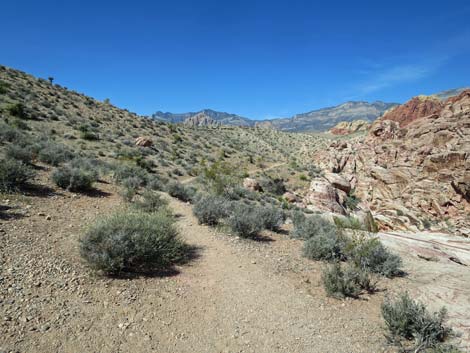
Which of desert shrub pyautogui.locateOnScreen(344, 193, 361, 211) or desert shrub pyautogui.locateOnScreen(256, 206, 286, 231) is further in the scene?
desert shrub pyautogui.locateOnScreen(344, 193, 361, 211)

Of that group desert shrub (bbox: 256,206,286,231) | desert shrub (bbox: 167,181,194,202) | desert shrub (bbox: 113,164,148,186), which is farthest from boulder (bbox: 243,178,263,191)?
desert shrub (bbox: 256,206,286,231)

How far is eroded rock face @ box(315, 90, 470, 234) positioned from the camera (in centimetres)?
1451

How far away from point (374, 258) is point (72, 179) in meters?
9.66

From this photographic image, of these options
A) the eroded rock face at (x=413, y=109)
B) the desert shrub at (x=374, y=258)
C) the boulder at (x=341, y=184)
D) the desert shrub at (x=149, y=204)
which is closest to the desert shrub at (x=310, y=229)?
the desert shrub at (x=374, y=258)

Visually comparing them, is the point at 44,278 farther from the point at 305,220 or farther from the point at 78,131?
the point at 78,131

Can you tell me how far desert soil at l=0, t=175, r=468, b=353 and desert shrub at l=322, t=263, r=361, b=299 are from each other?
16cm

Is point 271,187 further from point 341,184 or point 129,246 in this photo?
point 129,246

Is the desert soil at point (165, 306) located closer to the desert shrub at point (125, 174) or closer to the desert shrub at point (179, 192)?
the desert shrub at point (125, 174)

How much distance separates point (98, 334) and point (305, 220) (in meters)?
7.80

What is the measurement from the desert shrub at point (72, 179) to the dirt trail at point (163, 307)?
2490 mm

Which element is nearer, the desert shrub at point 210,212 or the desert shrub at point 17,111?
the desert shrub at point 210,212

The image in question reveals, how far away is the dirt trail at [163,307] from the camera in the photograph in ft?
11.3

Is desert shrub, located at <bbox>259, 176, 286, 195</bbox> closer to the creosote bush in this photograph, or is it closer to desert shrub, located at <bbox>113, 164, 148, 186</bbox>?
desert shrub, located at <bbox>113, 164, 148, 186</bbox>

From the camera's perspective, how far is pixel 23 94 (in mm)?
Result: 25000
